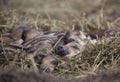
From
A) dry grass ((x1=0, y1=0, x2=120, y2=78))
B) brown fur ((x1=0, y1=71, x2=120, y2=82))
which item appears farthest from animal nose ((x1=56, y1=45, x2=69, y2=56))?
brown fur ((x1=0, y1=71, x2=120, y2=82))

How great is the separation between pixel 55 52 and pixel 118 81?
1017 millimetres

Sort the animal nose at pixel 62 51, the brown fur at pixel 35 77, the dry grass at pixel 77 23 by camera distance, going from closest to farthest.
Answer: the brown fur at pixel 35 77 → the dry grass at pixel 77 23 → the animal nose at pixel 62 51

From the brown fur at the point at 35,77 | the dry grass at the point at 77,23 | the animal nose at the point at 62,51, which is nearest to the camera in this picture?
the brown fur at the point at 35,77

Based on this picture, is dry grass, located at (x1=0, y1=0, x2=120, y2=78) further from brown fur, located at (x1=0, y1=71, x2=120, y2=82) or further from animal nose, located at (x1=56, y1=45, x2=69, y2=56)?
brown fur, located at (x1=0, y1=71, x2=120, y2=82)

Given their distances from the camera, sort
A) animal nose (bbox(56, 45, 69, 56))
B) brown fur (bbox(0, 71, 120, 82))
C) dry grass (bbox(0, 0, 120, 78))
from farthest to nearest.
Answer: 1. animal nose (bbox(56, 45, 69, 56))
2. dry grass (bbox(0, 0, 120, 78))
3. brown fur (bbox(0, 71, 120, 82))

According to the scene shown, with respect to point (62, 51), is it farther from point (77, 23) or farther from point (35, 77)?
point (77, 23)

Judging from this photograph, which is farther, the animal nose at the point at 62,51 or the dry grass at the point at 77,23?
the animal nose at the point at 62,51

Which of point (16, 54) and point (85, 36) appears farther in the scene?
point (85, 36)

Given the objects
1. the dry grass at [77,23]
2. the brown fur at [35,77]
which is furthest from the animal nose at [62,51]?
the brown fur at [35,77]

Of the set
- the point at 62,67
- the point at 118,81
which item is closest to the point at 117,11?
the point at 62,67

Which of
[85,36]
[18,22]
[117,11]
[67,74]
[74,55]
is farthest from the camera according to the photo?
[117,11]

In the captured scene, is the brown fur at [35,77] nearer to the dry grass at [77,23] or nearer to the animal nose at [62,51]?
the dry grass at [77,23]

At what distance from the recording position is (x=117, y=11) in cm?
856

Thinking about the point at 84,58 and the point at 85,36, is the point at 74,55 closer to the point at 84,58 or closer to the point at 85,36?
the point at 84,58
